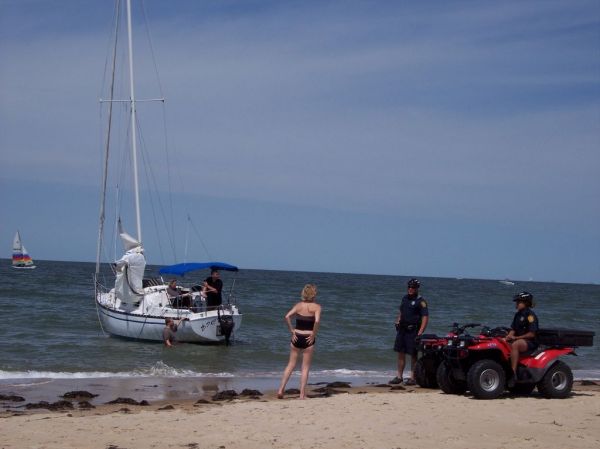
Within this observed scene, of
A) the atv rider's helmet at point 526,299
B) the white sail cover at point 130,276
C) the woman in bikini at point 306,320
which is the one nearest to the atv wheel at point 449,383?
the atv rider's helmet at point 526,299

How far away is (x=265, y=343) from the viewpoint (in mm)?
23094

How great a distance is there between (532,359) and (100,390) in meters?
6.67

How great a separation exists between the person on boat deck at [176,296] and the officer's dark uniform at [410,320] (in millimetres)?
10252

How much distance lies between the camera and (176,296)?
22.4 meters

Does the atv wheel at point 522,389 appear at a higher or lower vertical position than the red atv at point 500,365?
lower

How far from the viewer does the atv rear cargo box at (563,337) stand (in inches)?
452

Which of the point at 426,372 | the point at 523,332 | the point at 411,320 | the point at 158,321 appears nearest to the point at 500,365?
the point at 523,332

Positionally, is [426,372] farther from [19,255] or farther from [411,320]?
[19,255]

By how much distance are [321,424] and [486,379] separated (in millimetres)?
2982

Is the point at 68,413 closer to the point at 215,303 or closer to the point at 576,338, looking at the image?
the point at 576,338

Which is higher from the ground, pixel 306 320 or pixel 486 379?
pixel 306 320

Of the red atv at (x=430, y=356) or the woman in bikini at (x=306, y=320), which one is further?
the red atv at (x=430, y=356)

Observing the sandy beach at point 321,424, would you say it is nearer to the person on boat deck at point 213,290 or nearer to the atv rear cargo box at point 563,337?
the atv rear cargo box at point 563,337

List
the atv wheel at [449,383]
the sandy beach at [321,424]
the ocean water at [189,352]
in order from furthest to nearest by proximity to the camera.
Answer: the ocean water at [189,352] → the atv wheel at [449,383] → the sandy beach at [321,424]
